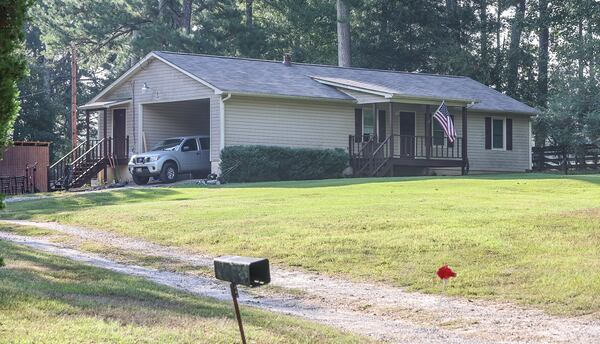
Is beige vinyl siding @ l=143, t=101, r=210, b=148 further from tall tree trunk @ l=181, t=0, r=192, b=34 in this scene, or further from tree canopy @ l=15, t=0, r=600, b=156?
tall tree trunk @ l=181, t=0, r=192, b=34

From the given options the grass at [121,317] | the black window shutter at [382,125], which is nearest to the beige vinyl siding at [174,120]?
the black window shutter at [382,125]

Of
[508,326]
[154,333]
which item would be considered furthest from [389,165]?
[154,333]

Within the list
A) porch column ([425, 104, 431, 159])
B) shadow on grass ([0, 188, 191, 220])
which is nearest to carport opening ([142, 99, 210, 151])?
porch column ([425, 104, 431, 159])

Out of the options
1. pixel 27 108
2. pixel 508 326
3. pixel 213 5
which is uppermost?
pixel 213 5

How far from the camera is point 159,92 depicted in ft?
111

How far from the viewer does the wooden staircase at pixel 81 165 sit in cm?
3350

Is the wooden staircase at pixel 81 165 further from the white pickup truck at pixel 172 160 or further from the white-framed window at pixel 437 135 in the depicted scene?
the white-framed window at pixel 437 135

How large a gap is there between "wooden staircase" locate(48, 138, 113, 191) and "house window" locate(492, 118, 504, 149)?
51.9 ft

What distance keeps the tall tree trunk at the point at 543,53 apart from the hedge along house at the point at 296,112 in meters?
12.2

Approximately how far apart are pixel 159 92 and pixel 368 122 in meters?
7.92

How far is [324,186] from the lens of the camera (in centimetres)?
2512

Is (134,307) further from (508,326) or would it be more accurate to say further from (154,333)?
(508,326)

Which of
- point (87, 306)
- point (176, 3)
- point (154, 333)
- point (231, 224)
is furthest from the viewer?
point (176, 3)

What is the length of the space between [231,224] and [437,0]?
125ft
